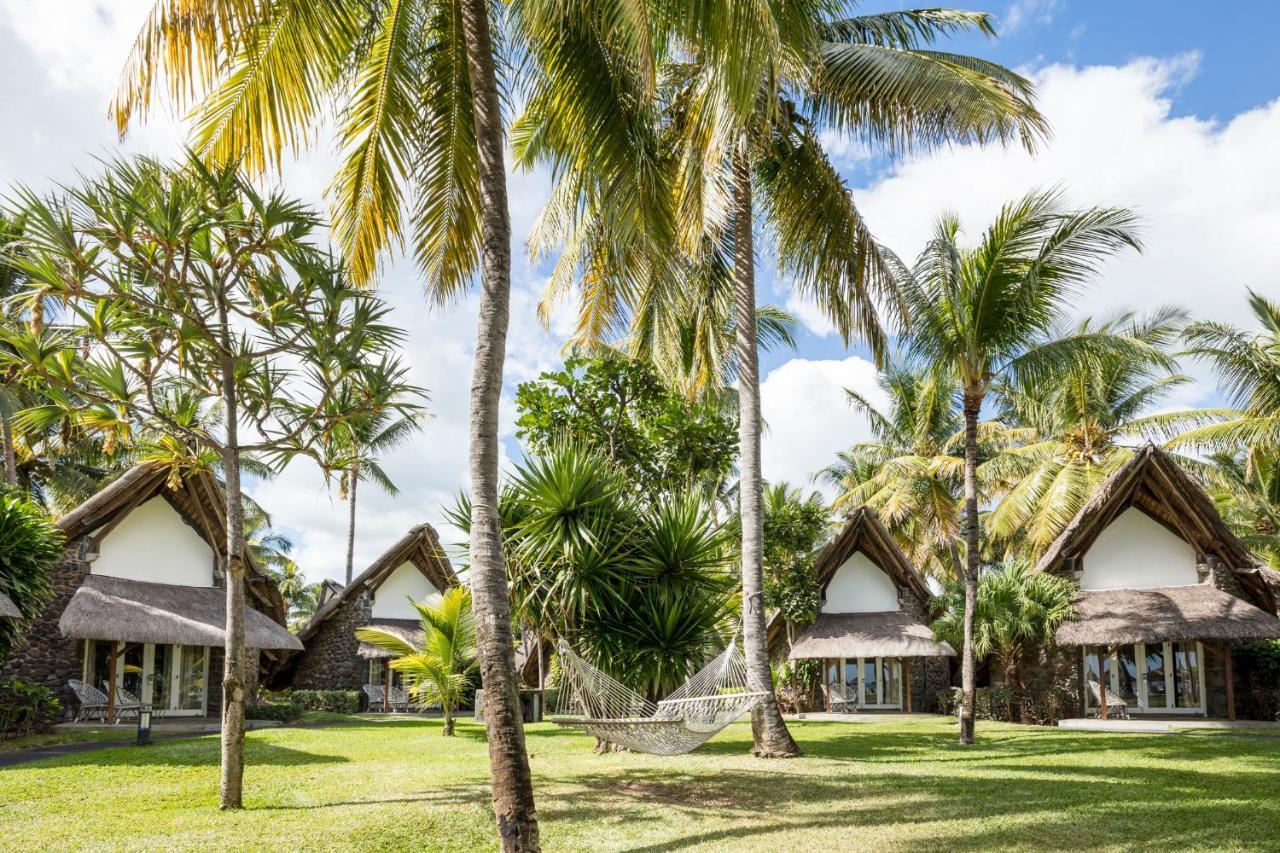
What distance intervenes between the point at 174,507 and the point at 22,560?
14.4 feet

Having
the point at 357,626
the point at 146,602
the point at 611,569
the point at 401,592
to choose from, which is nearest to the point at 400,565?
the point at 401,592

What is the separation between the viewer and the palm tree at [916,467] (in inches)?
931

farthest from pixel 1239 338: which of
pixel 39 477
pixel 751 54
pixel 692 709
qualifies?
pixel 39 477

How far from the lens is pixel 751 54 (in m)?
5.37

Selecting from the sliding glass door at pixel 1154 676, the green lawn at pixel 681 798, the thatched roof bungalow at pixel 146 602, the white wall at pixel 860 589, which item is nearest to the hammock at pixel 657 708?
the green lawn at pixel 681 798

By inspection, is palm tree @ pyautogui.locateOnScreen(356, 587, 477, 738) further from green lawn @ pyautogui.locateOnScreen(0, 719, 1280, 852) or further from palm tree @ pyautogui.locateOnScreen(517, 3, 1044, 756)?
palm tree @ pyautogui.locateOnScreen(517, 3, 1044, 756)

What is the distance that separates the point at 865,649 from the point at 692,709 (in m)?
10.1

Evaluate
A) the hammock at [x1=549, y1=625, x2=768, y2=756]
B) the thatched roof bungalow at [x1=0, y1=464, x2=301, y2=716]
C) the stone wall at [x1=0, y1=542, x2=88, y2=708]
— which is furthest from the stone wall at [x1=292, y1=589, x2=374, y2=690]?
the hammock at [x1=549, y1=625, x2=768, y2=756]

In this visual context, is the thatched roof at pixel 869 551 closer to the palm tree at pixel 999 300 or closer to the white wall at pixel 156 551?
the palm tree at pixel 999 300

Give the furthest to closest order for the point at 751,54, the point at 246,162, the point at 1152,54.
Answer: the point at 1152,54 < the point at 246,162 < the point at 751,54

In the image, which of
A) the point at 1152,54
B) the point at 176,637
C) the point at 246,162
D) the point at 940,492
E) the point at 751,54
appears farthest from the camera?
the point at 940,492

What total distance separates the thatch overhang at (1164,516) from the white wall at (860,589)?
11.8 feet

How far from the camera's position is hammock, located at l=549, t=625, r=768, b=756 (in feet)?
23.9

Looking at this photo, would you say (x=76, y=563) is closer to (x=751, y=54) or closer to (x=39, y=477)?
(x=39, y=477)
